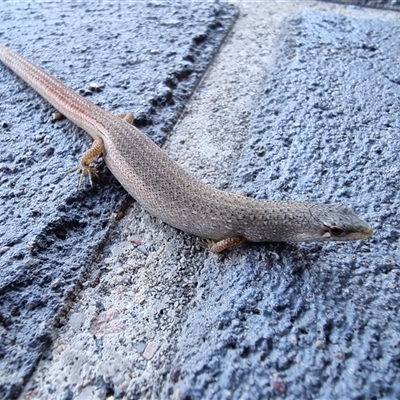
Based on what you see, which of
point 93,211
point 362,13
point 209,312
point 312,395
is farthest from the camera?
point 362,13

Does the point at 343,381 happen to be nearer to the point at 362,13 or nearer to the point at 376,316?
the point at 376,316

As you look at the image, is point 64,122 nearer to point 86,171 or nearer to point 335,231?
point 86,171

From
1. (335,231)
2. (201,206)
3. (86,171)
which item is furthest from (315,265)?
Answer: (86,171)

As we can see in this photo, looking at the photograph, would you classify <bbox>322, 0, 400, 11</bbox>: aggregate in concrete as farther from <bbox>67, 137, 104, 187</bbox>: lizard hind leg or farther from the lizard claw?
the lizard claw

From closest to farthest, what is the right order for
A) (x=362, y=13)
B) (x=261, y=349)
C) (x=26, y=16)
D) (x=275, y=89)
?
(x=261, y=349) < (x=275, y=89) < (x=362, y=13) < (x=26, y=16)

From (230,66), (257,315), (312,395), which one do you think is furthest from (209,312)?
(230,66)

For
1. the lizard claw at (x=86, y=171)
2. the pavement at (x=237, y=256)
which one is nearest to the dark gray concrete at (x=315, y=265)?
the pavement at (x=237, y=256)

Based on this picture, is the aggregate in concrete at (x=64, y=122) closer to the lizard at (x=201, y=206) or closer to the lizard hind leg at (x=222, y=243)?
the lizard at (x=201, y=206)
